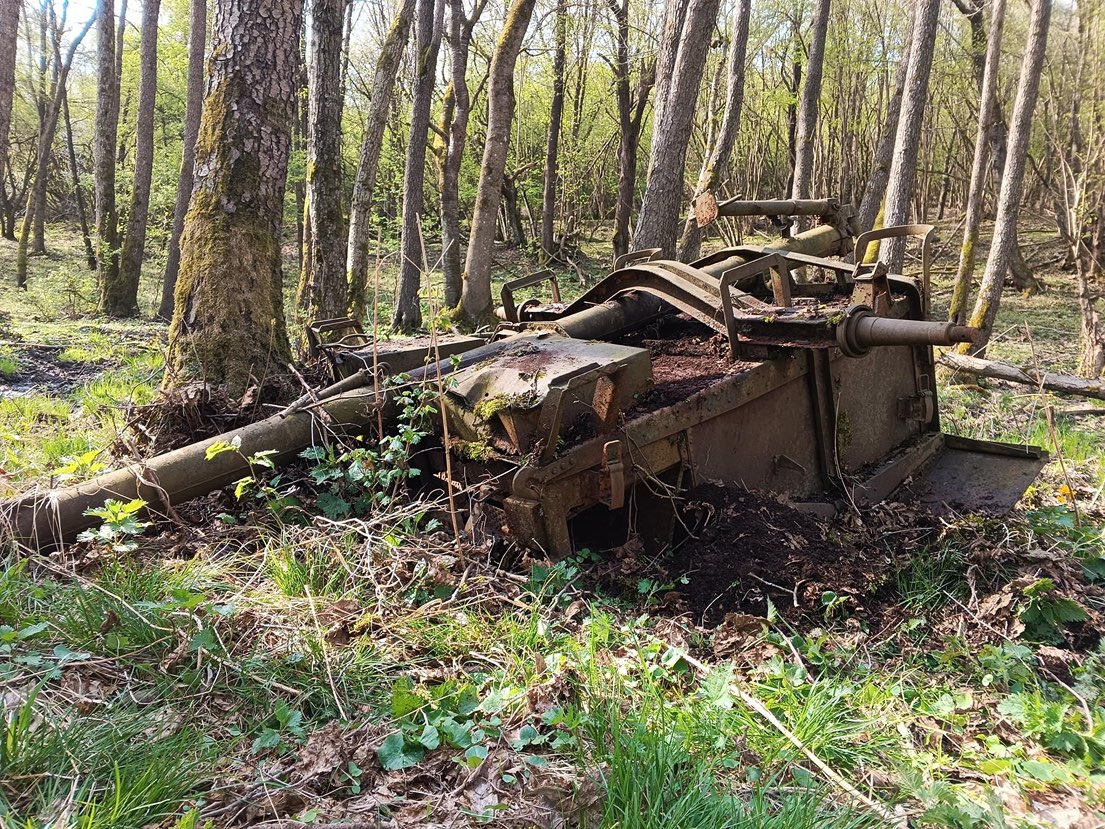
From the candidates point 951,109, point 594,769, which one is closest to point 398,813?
point 594,769

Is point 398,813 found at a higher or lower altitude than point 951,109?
lower

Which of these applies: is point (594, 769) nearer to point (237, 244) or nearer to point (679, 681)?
point (679, 681)

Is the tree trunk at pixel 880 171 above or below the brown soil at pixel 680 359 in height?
A: above

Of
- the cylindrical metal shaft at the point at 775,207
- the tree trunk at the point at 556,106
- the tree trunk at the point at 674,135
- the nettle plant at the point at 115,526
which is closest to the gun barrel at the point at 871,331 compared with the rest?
the cylindrical metal shaft at the point at 775,207

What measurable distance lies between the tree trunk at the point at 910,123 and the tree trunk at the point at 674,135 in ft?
14.9

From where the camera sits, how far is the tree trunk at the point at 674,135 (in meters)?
7.46

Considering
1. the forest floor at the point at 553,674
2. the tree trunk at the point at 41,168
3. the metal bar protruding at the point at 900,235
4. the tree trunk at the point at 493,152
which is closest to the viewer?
the forest floor at the point at 553,674

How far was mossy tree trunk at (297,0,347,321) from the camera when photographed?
27.5 ft

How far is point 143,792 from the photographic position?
2074 mm

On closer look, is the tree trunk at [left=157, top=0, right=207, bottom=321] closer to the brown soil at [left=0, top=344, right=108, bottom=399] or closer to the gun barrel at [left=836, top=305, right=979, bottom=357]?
the brown soil at [left=0, top=344, right=108, bottom=399]

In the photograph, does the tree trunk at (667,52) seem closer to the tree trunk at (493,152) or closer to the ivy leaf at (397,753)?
the tree trunk at (493,152)

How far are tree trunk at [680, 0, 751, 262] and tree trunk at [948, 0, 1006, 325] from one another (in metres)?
3.36

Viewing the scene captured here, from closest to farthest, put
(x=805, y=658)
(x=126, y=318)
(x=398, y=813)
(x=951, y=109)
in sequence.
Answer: (x=398, y=813)
(x=805, y=658)
(x=126, y=318)
(x=951, y=109)

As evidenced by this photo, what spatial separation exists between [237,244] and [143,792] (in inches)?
143
